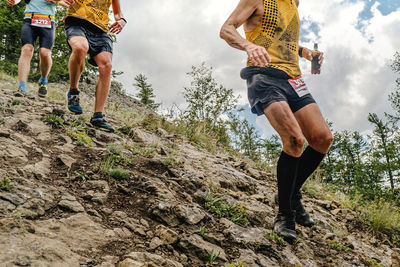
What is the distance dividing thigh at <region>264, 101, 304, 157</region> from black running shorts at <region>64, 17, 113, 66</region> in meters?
2.55

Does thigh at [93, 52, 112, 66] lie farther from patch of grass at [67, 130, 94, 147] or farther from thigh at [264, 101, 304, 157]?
thigh at [264, 101, 304, 157]

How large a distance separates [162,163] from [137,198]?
3.09 feet

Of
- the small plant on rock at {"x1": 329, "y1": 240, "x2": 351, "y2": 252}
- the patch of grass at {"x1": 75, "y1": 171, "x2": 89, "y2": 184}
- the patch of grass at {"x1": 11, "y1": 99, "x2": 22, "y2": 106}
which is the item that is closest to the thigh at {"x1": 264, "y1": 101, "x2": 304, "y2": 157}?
the small plant on rock at {"x1": 329, "y1": 240, "x2": 351, "y2": 252}

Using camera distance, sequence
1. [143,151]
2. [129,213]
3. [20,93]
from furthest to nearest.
→ [20,93], [143,151], [129,213]

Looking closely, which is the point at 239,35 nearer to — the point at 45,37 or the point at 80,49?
the point at 80,49

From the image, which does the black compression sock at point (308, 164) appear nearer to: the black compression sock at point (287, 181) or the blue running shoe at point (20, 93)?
the black compression sock at point (287, 181)

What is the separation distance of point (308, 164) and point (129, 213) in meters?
1.78

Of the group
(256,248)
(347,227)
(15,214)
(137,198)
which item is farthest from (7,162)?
→ (347,227)

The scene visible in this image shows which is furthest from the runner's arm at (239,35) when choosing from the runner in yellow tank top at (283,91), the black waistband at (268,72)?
A: the black waistband at (268,72)

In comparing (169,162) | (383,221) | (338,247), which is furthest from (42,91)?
(383,221)

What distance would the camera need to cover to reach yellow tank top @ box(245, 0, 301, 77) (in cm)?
278

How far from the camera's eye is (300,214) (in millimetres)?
2959

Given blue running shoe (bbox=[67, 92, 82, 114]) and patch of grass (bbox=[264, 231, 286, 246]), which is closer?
patch of grass (bbox=[264, 231, 286, 246])

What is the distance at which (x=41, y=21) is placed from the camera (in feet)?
16.1
